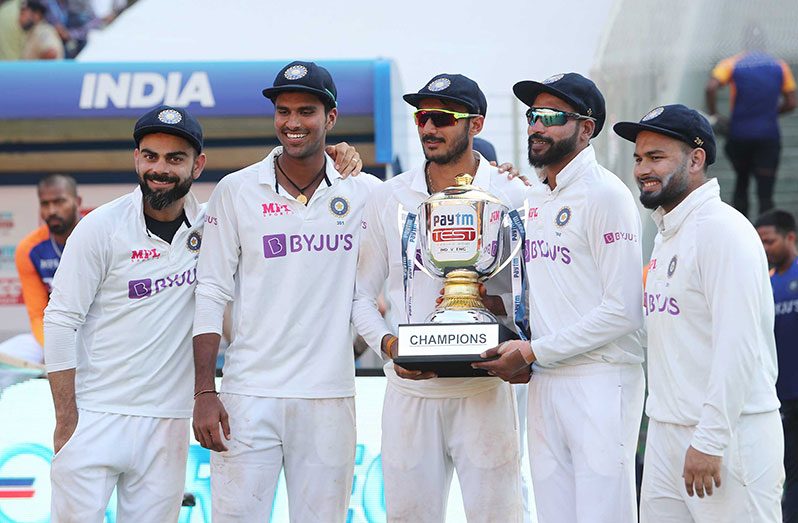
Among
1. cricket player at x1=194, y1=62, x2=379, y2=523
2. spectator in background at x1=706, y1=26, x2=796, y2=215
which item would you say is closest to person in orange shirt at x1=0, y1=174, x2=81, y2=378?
cricket player at x1=194, y1=62, x2=379, y2=523

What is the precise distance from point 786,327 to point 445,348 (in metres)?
3.68

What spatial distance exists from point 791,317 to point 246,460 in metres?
3.94

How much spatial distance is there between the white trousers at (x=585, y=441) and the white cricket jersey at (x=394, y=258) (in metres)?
0.31

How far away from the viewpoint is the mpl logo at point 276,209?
505cm

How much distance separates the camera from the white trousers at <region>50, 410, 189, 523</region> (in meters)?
4.90

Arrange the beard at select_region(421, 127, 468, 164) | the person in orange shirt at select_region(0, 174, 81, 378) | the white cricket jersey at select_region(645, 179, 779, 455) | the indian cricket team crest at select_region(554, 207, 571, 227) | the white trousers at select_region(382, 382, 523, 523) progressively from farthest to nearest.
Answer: the person in orange shirt at select_region(0, 174, 81, 378), the beard at select_region(421, 127, 468, 164), the white trousers at select_region(382, 382, 523, 523), the indian cricket team crest at select_region(554, 207, 571, 227), the white cricket jersey at select_region(645, 179, 779, 455)

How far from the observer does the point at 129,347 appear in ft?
16.4

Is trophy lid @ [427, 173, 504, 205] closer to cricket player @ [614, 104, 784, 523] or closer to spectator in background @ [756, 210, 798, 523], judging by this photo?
cricket player @ [614, 104, 784, 523]

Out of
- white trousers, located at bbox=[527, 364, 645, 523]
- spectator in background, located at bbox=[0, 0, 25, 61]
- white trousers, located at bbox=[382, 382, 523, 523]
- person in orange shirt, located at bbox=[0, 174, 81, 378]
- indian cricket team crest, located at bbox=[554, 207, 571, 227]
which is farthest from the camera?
spectator in background, located at bbox=[0, 0, 25, 61]

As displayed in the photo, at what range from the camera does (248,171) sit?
5.18 meters

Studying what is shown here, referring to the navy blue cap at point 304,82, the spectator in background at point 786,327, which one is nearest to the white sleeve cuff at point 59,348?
the navy blue cap at point 304,82

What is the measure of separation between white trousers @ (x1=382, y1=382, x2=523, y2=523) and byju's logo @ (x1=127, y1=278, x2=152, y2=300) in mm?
1097

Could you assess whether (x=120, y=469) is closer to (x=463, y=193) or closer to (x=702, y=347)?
(x=463, y=193)

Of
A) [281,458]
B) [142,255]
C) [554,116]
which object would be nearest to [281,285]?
[142,255]
